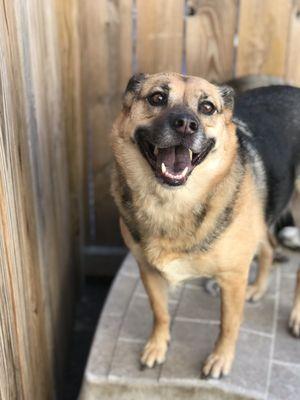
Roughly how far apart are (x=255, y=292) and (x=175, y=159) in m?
1.20

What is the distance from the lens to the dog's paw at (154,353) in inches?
99.0

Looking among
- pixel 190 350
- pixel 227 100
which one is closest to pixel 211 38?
pixel 227 100

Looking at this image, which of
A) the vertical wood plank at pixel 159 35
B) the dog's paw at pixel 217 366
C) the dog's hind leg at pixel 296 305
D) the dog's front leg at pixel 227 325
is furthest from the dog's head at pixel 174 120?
the vertical wood plank at pixel 159 35

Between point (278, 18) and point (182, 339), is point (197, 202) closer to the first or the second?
point (182, 339)

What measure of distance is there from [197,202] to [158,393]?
914 millimetres

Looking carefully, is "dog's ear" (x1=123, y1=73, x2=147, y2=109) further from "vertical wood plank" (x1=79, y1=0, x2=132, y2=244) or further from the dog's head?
"vertical wood plank" (x1=79, y1=0, x2=132, y2=244)

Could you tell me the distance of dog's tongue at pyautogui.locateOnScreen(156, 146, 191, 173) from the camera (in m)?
2.11

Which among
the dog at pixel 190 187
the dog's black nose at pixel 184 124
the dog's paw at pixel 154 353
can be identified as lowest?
the dog's paw at pixel 154 353

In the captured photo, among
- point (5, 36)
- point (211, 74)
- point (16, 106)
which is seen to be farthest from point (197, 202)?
point (211, 74)

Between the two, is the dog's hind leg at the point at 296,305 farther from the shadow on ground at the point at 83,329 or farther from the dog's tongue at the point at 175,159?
the shadow on ground at the point at 83,329

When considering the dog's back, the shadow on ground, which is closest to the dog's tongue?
the dog's back

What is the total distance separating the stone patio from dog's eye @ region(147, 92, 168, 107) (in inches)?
47.7

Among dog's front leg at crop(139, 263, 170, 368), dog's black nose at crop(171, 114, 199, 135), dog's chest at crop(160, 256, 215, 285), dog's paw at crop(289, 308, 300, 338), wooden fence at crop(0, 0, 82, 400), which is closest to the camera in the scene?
wooden fence at crop(0, 0, 82, 400)

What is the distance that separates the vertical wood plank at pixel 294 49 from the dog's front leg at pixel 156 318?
1.58 m
